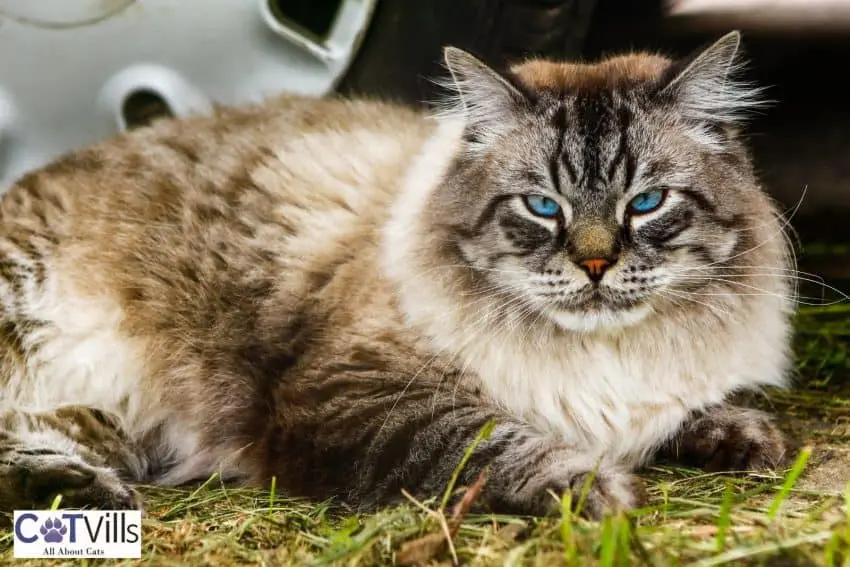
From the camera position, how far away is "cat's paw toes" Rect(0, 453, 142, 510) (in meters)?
2.08

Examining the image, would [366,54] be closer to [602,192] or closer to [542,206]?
[542,206]

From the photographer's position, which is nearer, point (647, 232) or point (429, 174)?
point (647, 232)

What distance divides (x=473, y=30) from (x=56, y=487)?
71.4 inches

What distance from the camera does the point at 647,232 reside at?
1.99m

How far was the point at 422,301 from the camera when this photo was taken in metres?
2.26

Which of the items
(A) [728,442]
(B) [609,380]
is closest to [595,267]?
(B) [609,380]

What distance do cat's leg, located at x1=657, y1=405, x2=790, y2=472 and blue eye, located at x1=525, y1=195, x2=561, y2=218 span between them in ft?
2.27

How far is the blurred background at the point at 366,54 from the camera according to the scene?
286cm

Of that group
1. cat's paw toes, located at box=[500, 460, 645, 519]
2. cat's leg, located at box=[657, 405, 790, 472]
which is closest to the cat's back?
cat's paw toes, located at box=[500, 460, 645, 519]

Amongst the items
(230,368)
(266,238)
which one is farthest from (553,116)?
(230,368)

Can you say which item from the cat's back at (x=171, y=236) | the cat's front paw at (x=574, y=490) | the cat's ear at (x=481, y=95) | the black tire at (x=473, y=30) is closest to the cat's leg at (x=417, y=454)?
the cat's front paw at (x=574, y=490)

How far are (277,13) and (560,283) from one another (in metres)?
1.53

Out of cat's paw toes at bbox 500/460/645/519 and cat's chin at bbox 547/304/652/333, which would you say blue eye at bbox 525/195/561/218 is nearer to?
cat's chin at bbox 547/304/652/333

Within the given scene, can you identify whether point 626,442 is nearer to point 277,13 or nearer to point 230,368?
point 230,368
